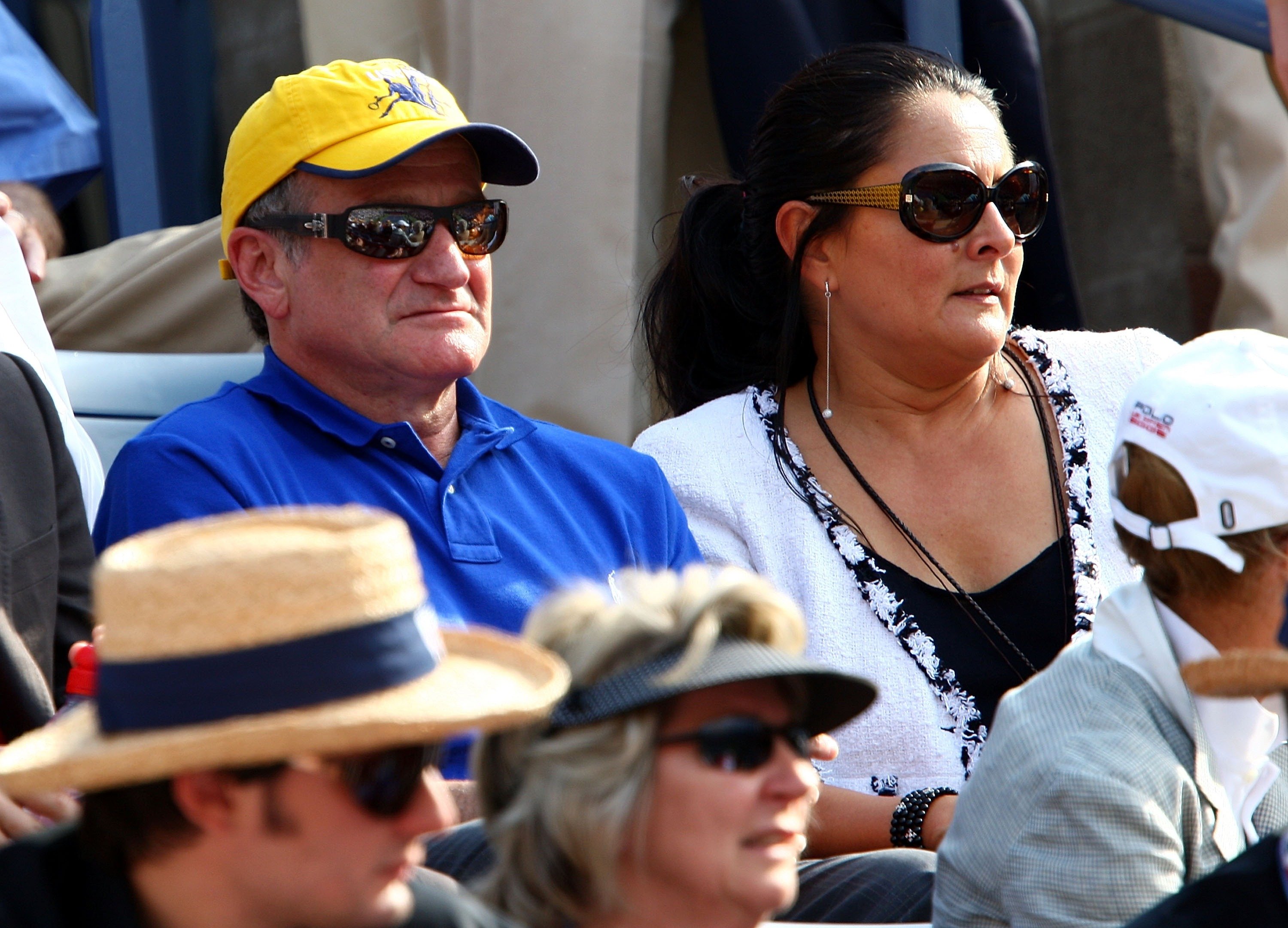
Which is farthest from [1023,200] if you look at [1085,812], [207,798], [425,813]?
[207,798]

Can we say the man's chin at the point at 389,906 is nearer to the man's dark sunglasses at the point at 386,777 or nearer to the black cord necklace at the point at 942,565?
the man's dark sunglasses at the point at 386,777

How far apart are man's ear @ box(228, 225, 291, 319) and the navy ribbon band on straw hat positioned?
1535 mm

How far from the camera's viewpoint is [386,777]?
4.85ft

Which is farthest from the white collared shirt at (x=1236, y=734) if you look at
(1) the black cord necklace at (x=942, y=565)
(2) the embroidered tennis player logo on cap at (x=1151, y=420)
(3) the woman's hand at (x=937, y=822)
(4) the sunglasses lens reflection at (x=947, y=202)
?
(4) the sunglasses lens reflection at (x=947, y=202)

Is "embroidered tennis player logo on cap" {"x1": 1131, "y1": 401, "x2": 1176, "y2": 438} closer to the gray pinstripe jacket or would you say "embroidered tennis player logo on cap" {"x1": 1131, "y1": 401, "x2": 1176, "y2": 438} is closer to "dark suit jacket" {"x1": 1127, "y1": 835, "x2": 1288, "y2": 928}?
the gray pinstripe jacket

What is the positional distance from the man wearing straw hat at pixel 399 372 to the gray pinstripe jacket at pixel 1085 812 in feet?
3.12

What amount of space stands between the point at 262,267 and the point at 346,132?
0.30 meters

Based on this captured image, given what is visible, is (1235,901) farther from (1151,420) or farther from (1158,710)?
(1151,420)

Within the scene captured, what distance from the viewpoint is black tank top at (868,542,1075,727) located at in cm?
299

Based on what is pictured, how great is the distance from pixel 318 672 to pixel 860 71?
2.24 metres

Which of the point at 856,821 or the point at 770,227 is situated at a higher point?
the point at 770,227

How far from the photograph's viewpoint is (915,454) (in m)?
3.31

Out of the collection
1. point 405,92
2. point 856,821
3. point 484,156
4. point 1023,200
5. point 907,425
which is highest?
Answer: point 405,92

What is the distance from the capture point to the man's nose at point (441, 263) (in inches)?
113
